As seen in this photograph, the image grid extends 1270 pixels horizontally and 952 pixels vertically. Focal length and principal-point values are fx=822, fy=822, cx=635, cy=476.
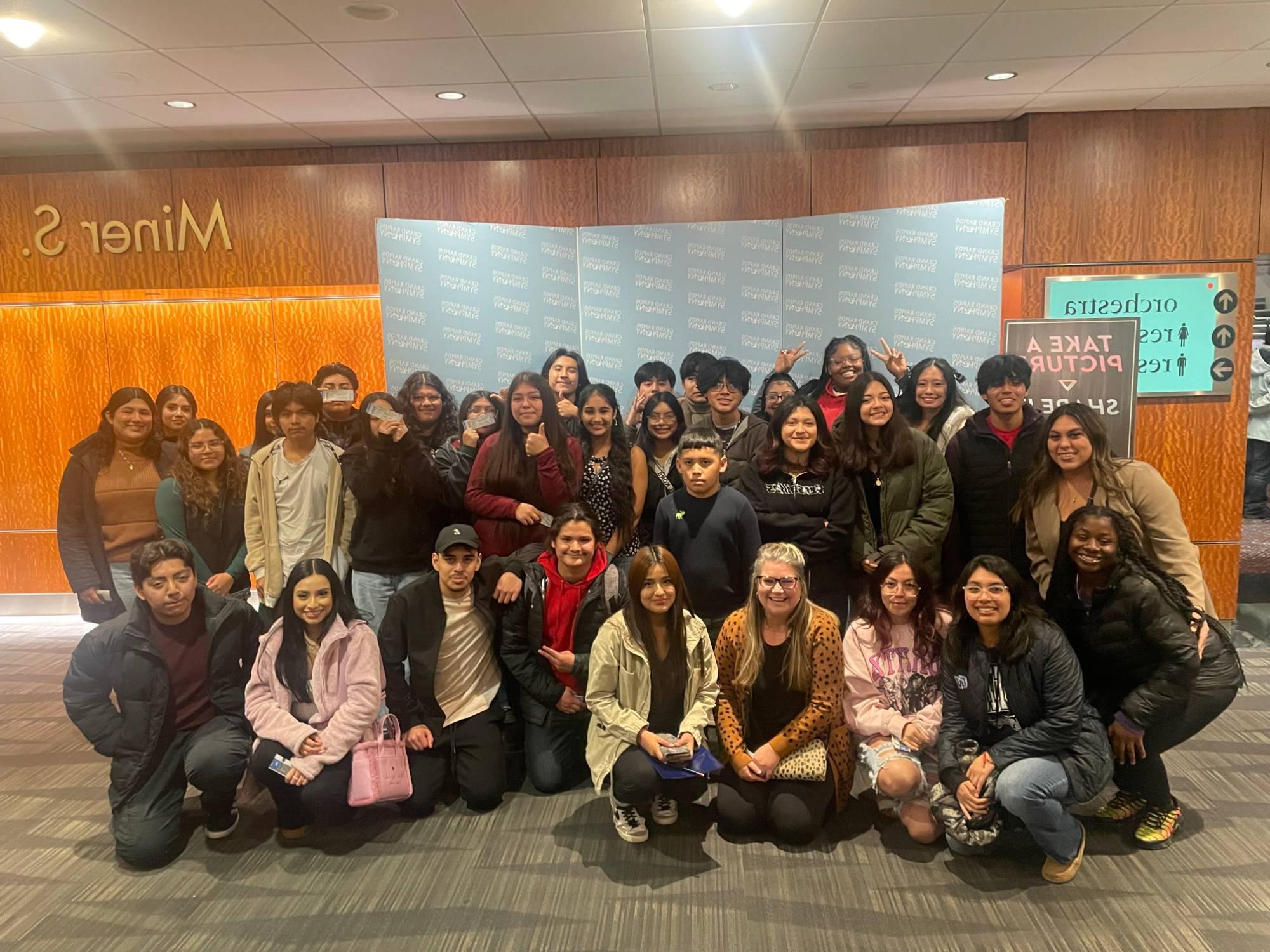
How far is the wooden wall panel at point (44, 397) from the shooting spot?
18.7 feet

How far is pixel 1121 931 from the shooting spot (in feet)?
7.86

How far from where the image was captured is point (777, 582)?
2869 millimetres

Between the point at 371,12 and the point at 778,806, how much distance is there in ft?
11.3

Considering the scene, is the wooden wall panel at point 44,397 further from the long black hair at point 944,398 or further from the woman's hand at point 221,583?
the long black hair at point 944,398

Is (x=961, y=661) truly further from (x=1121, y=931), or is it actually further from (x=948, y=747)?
(x=1121, y=931)

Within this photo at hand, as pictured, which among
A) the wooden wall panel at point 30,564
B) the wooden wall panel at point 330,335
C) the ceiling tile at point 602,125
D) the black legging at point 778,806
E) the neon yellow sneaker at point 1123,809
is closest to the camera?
the black legging at point 778,806

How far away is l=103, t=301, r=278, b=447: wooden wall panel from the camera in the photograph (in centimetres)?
565

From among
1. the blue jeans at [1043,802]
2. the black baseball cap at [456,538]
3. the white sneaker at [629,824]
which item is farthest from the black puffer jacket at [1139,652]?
the black baseball cap at [456,538]

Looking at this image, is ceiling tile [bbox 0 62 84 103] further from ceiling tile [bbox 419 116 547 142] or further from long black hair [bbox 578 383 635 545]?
long black hair [bbox 578 383 635 545]

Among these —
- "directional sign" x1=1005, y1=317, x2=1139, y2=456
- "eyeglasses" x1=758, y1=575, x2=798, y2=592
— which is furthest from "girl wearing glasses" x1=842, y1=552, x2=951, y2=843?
"directional sign" x1=1005, y1=317, x2=1139, y2=456

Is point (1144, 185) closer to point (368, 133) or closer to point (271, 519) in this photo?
point (368, 133)

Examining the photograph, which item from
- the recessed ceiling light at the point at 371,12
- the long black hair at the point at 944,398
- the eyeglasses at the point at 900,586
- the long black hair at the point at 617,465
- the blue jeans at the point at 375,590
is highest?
the recessed ceiling light at the point at 371,12

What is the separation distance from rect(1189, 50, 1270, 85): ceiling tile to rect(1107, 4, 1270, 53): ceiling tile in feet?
0.62

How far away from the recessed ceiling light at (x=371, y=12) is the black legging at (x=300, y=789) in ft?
9.33
